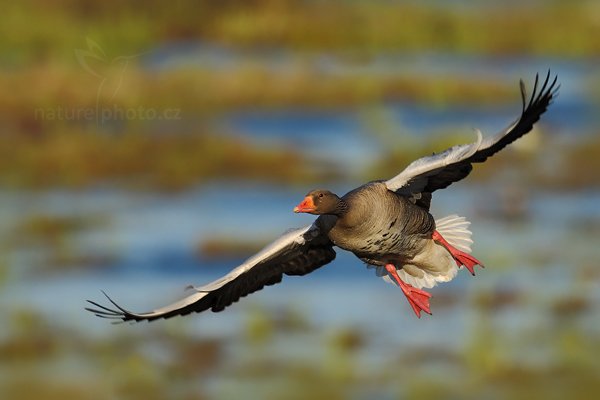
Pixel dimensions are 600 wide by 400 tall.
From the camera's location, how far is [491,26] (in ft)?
109

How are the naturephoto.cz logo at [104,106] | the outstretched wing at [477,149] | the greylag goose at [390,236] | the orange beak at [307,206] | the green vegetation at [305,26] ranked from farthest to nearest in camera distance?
the green vegetation at [305,26], the naturephoto.cz logo at [104,106], the orange beak at [307,206], the greylag goose at [390,236], the outstretched wing at [477,149]

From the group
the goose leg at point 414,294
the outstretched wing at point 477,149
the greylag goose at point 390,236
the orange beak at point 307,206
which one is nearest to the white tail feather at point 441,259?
the greylag goose at point 390,236

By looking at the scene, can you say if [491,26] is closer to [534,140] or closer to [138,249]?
[534,140]

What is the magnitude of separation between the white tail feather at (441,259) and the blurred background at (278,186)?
8.01 m

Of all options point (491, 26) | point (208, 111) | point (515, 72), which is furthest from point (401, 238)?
point (491, 26)

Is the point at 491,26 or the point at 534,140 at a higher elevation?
the point at 491,26

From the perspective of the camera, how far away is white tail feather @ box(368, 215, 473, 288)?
11.5 m

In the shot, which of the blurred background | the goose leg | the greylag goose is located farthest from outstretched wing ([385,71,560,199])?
the blurred background

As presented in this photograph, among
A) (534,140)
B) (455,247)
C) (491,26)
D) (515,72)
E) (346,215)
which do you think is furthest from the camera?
(491,26)

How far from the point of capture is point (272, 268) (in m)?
11.6

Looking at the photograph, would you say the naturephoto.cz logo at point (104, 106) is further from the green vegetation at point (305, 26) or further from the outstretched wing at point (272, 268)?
the outstretched wing at point (272, 268)

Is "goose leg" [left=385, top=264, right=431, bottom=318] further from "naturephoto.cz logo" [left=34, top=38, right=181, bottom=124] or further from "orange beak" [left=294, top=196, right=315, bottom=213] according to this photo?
"naturephoto.cz logo" [left=34, top=38, right=181, bottom=124]

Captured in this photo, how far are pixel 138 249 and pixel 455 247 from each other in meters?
12.5

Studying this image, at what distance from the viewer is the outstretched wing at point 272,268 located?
11.1 metres
